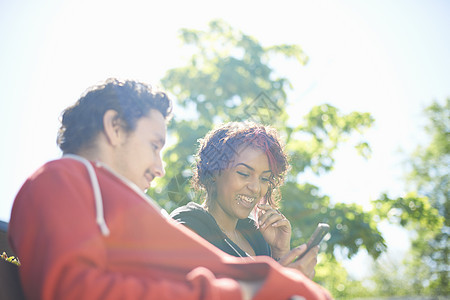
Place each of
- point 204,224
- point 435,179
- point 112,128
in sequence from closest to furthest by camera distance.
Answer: point 112,128 < point 204,224 < point 435,179

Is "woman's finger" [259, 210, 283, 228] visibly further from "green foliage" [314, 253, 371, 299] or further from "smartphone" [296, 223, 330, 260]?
"green foliage" [314, 253, 371, 299]

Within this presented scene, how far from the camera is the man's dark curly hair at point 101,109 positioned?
1.66m

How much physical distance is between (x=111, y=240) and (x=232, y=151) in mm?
1807

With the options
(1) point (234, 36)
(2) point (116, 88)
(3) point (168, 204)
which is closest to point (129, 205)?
(2) point (116, 88)

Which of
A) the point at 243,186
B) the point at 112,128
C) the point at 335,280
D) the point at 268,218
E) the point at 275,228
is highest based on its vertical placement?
the point at 112,128

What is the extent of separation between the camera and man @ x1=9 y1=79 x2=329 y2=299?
1134 mm

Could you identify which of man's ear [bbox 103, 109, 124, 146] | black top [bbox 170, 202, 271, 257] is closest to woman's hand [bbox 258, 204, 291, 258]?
black top [bbox 170, 202, 271, 257]

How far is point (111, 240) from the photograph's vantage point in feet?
4.23

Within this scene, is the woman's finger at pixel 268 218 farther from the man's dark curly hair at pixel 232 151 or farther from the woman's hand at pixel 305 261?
the woman's hand at pixel 305 261

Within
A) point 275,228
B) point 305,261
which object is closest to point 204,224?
point 275,228

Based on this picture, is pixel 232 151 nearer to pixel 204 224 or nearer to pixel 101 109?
pixel 204 224

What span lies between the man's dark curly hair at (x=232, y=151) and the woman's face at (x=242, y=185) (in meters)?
0.06

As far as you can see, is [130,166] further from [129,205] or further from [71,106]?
[71,106]

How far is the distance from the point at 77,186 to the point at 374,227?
798 centimetres
